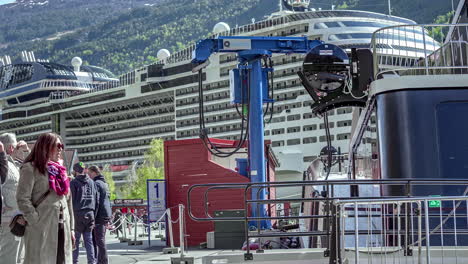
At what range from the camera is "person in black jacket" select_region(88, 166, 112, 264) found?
10.3 meters

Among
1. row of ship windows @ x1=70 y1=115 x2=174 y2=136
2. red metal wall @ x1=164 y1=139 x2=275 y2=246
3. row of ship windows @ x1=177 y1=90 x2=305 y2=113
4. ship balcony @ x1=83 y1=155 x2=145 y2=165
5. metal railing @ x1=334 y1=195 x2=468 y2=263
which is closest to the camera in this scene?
metal railing @ x1=334 y1=195 x2=468 y2=263

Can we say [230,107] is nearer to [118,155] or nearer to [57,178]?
[118,155]

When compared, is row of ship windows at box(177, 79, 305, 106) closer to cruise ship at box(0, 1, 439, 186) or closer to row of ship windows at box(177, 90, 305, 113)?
row of ship windows at box(177, 90, 305, 113)

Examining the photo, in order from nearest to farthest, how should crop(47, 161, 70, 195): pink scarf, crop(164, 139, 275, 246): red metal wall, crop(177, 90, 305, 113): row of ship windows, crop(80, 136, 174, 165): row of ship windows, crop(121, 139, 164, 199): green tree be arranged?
crop(47, 161, 70, 195): pink scarf → crop(164, 139, 275, 246): red metal wall → crop(121, 139, 164, 199): green tree → crop(177, 90, 305, 113): row of ship windows → crop(80, 136, 174, 165): row of ship windows

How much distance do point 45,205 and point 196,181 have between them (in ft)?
41.0

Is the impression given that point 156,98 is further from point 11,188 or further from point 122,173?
point 11,188

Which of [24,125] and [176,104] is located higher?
[24,125]

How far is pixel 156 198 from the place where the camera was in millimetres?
18453

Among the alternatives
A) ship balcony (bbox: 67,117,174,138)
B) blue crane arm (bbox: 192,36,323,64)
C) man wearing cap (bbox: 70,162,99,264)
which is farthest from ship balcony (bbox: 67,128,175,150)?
man wearing cap (bbox: 70,162,99,264)

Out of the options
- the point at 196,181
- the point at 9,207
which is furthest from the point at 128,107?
the point at 9,207

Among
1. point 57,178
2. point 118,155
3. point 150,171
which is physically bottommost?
point 57,178

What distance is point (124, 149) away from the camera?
107 metres

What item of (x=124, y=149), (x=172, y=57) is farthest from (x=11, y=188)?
(x=124, y=149)

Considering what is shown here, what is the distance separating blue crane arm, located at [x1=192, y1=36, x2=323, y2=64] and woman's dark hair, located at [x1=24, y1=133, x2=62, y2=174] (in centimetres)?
1034
